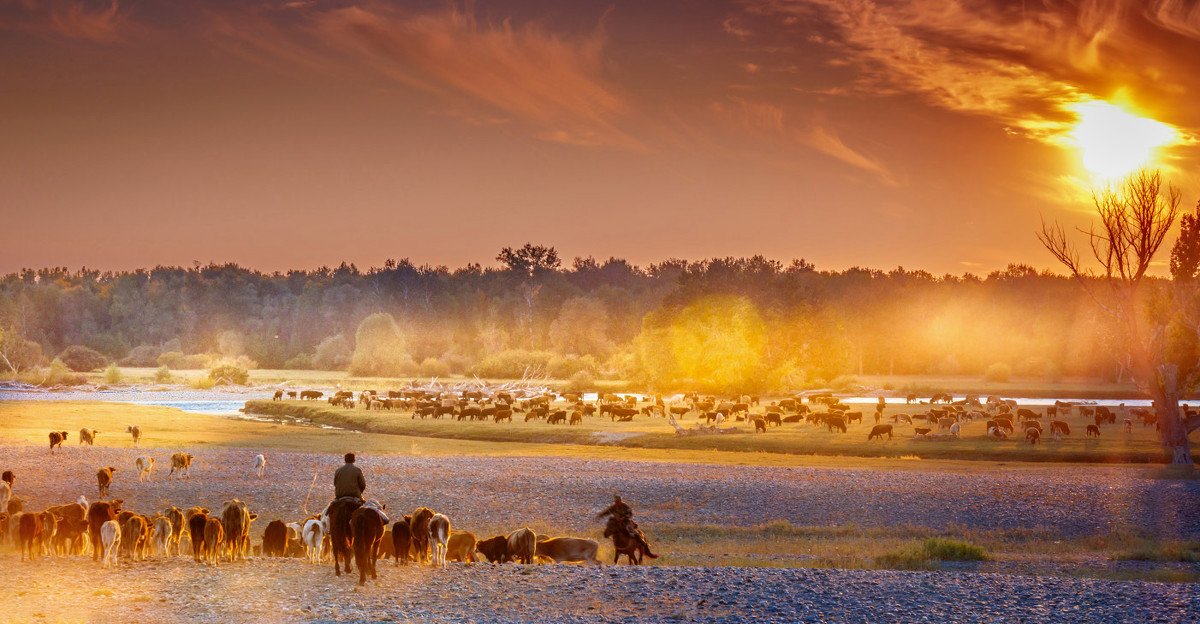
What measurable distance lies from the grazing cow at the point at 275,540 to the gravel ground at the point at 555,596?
70.2 inches

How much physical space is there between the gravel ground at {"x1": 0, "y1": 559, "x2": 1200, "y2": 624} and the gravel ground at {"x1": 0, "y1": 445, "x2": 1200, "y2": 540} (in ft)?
29.7

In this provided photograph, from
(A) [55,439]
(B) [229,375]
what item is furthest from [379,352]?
(A) [55,439]

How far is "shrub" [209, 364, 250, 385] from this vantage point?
108 metres

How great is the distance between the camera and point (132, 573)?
17.5 meters

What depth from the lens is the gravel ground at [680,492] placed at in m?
28.8

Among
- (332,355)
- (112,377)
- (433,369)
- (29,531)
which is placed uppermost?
(332,355)

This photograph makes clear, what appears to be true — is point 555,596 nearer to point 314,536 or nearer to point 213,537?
point 314,536

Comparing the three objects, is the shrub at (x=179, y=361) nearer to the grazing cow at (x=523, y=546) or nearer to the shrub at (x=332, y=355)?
the shrub at (x=332, y=355)

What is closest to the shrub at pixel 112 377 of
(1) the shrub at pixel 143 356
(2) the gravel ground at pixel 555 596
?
(1) the shrub at pixel 143 356

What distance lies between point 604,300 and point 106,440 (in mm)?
114140

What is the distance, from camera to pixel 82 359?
136 m

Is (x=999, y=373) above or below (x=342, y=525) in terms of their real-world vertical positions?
above

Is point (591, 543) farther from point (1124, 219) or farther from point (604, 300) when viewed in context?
point (604, 300)

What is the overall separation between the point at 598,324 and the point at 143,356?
7446 cm
